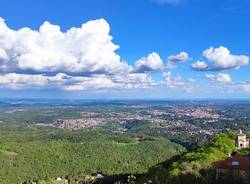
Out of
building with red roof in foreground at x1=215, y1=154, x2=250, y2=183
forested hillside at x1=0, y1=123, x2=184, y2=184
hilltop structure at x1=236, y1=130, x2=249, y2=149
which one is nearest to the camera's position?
building with red roof in foreground at x1=215, y1=154, x2=250, y2=183

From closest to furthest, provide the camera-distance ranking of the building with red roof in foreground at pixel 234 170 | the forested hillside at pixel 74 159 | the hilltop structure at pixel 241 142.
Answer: the building with red roof in foreground at pixel 234 170 < the hilltop structure at pixel 241 142 < the forested hillside at pixel 74 159

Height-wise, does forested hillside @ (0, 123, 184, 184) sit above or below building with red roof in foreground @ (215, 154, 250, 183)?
below

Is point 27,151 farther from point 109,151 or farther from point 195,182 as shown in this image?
point 195,182

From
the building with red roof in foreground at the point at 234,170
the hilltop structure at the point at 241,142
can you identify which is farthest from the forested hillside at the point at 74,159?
the building with red roof in foreground at the point at 234,170

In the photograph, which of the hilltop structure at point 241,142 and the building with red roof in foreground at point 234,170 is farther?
the hilltop structure at point 241,142

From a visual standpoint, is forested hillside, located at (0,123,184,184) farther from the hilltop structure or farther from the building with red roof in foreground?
the building with red roof in foreground

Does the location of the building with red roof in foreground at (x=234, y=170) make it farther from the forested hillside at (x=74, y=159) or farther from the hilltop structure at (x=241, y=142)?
the forested hillside at (x=74, y=159)

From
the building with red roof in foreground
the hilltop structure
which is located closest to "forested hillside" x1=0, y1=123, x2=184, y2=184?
the hilltop structure

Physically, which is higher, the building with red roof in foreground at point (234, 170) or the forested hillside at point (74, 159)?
the building with red roof in foreground at point (234, 170)

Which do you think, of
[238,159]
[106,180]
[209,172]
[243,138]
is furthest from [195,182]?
[106,180]

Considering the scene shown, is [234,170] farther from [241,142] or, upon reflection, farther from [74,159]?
[74,159]
